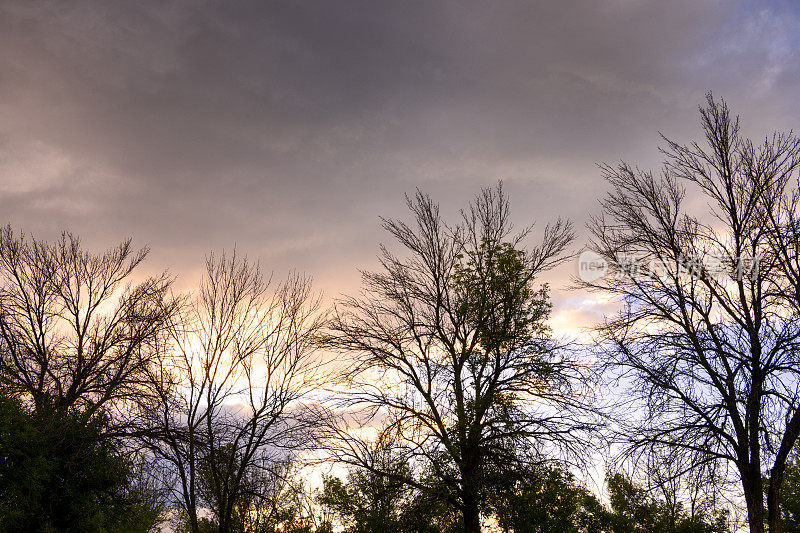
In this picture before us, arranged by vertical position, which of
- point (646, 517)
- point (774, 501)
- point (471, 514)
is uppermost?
point (774, 501)

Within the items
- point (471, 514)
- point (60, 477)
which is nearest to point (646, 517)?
point (471, 514)

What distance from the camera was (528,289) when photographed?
16.0 m

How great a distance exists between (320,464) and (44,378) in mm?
11557

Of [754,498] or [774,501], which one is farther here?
[754,498]

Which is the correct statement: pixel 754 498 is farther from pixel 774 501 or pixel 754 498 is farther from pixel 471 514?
pixel 471 514

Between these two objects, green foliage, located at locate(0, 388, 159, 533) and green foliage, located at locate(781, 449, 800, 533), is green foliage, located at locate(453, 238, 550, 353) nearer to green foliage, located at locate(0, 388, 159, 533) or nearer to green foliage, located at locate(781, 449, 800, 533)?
green foliage, located at locate(0, 388, 159, 533)

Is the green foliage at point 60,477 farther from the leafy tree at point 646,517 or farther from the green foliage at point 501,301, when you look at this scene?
the leafy tree at point 646,517

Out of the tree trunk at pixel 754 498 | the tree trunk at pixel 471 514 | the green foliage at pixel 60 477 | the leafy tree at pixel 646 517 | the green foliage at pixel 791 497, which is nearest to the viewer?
the tree trunk at pixel 754 498

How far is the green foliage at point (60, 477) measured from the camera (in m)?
13.5

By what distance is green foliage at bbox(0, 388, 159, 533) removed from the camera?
13.5 m

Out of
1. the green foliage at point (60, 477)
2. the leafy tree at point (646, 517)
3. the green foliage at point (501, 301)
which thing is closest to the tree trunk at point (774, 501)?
the green foliage at point (501, 301)

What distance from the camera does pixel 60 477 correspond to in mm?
14773

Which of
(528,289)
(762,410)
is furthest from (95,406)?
(762,410)

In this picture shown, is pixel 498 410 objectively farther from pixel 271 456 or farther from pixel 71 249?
pixel 71 249
